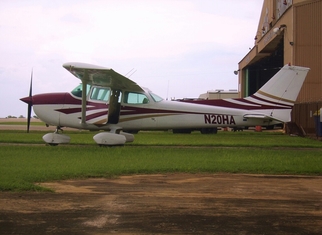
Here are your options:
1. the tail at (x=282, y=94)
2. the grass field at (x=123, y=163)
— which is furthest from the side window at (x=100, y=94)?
the tail at (x=282, y=94)

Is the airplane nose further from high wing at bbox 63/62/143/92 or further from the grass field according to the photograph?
the grass field

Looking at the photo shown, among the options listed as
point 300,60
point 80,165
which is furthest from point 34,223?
point 300,60

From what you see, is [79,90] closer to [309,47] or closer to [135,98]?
[135,98]

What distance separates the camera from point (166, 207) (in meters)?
6.49

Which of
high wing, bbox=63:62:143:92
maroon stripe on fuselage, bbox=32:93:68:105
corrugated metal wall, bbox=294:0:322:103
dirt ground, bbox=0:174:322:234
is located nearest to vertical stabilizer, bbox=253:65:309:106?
high wing, bbox=63:62:143:92

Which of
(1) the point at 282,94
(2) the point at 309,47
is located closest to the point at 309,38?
(2) the point at 309,47

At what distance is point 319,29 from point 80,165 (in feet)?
74.7

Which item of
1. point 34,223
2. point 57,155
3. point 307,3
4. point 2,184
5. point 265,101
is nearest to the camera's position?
point 34,223

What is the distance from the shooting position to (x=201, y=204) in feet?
22.1

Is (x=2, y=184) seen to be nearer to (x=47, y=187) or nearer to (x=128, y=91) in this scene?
(x=47, y=187)

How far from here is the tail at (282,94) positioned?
19.5 meters


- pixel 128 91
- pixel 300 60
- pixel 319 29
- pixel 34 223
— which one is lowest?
pixel 34 223

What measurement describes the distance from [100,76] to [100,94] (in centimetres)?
121

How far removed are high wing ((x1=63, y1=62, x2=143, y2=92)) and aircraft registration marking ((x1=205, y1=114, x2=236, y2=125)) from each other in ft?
9.58
